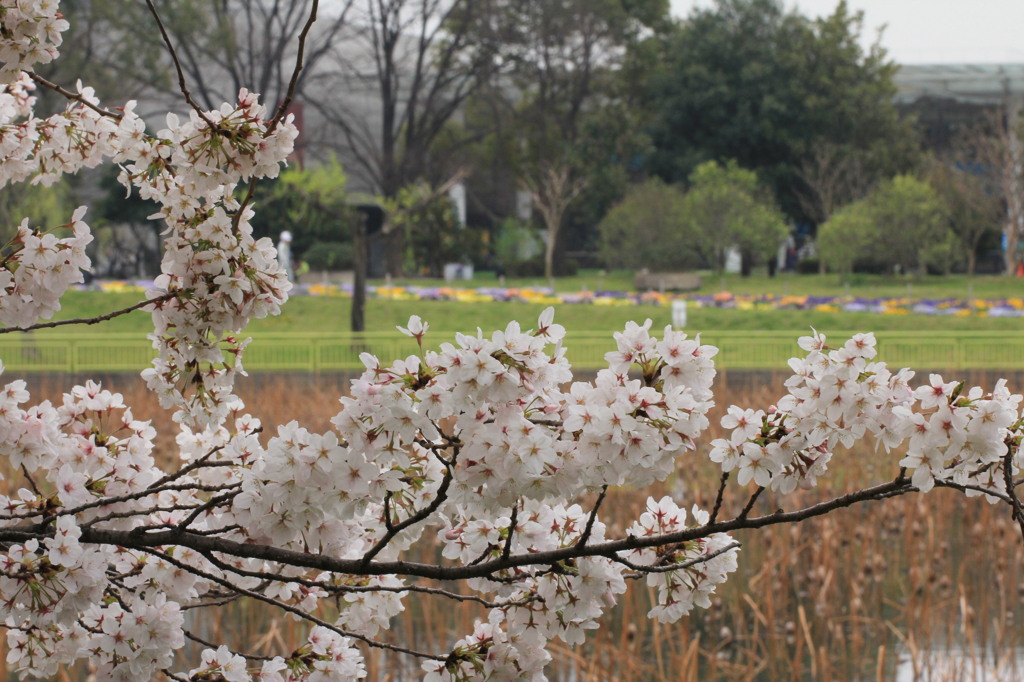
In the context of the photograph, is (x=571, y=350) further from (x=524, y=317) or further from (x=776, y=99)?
(x=776, y=99)

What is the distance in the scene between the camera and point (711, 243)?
15.4m

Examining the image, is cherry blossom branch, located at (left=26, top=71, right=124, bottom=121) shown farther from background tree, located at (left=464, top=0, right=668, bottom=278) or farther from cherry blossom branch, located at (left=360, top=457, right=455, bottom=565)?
background tree, located at (left=464, top=0, right=668, bottom=278)

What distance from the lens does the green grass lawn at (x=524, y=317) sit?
11.0 meters

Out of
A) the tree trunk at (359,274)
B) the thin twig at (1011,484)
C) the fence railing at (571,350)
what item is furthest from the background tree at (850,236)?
the thin twig at (1011,484)

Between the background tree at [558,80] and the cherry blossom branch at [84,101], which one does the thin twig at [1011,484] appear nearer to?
the cherry blossom branch at [84,101]

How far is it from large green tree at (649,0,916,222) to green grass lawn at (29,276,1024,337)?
484cm

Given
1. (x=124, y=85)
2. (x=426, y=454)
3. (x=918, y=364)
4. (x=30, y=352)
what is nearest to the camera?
(x=426, y=454)

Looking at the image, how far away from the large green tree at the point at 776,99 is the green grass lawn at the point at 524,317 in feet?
15.9

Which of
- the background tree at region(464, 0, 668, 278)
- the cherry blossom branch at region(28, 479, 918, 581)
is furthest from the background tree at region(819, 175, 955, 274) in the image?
the cherry blossom branch at region(28, 479, 918, 581)

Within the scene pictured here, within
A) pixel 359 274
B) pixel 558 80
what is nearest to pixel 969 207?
pixel 558 80

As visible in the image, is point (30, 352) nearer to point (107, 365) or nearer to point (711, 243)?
point (107, 365)

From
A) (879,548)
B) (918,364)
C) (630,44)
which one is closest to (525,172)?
(630,44)

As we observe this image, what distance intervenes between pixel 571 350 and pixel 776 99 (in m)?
10.4

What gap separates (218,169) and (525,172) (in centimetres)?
1717
